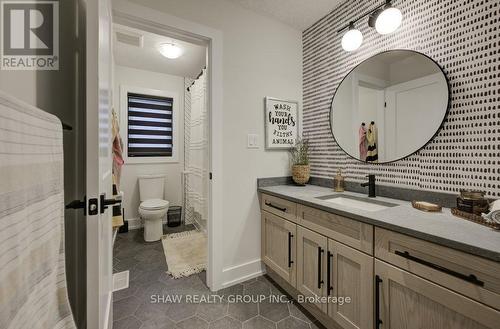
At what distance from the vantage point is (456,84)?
1.22 metres

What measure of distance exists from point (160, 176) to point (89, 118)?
2479 millimetres

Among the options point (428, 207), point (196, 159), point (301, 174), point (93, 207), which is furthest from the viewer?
point (196, 159)

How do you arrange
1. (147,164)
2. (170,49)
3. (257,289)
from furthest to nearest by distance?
1. (147,164)
2. (170,49)
3. (257,289)

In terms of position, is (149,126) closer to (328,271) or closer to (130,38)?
(130,38)

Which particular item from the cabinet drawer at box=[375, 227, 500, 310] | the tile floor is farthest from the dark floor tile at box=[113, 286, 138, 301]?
the cabinet drawer at box=[375, 227, 500, 310]

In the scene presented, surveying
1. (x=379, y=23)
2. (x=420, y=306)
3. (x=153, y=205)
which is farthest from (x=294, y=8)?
(x=153, y=205)

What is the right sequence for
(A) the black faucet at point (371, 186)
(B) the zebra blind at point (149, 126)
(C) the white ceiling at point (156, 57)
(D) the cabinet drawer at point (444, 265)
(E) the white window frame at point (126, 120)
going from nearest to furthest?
(D) the cabinet drawer at point (444, 265) < (A) the black faucet at point (371, 186) < (C) the white ceiling at point (156, 57) < (E) the white window frame at point (126, 120) < (B) the zebra blind at point (149, 126)

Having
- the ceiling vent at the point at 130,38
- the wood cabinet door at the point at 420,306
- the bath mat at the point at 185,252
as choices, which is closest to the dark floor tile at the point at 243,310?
the bath mat at the point at 185,252

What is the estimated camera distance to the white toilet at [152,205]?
2.59 meters

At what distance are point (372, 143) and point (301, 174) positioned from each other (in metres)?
0.62

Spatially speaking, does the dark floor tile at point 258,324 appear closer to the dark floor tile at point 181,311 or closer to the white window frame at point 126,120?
the dark floor tile at point 181,311

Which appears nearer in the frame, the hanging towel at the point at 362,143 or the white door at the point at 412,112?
the white door at the point at 412,112

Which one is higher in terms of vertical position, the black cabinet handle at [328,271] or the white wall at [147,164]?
the white wall at [147,164]

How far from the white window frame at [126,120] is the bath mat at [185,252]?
116 cm
